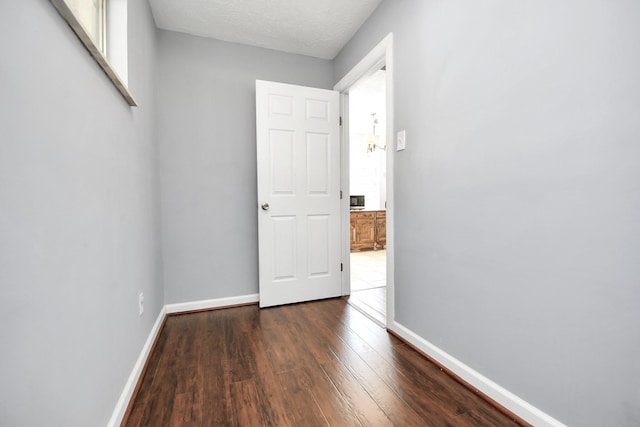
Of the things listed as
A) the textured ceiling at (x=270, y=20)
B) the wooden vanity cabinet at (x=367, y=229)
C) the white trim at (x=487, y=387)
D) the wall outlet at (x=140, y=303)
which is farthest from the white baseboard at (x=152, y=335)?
the wooden vanity cabinet at (x=367, y=229)

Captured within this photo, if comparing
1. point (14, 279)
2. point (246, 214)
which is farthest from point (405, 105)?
point (14, 279)

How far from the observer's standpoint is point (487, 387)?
1.31 m

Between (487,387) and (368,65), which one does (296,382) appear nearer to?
(487,387)

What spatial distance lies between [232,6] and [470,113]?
1854 millimetres

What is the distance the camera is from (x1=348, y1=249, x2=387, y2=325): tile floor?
242 centimetres

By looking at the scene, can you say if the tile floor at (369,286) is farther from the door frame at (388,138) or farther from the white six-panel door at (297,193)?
the white six-panel door at (297,193)

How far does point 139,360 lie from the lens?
1.48 metres

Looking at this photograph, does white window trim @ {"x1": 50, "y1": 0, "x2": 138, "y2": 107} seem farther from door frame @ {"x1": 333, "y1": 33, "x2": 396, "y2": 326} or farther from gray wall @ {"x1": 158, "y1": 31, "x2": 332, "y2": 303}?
door frame @ {"x1": 333, "y1": 33, "x2": 396, "y2": 326}

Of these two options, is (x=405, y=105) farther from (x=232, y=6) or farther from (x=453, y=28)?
(x=232, y=6)

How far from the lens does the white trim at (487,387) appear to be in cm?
112

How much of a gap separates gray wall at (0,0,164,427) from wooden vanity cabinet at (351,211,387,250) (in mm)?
4400

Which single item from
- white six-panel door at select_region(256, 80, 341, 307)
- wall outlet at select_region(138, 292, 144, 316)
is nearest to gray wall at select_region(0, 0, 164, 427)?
wall outlet at select_region(138, 292, 144, 316)

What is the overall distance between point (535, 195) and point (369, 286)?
2.22 m

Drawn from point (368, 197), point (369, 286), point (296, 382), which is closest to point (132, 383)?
point (296, 382)
